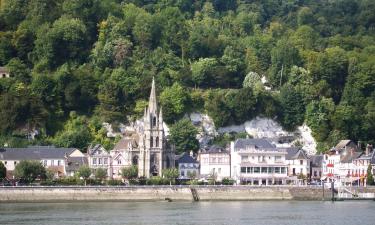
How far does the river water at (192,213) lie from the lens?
80562 mm

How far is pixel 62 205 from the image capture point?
3740 inches

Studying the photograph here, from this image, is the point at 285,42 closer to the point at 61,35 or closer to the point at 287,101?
the point at 287,101

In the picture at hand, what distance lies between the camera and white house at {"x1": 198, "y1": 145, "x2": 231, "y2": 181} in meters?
112

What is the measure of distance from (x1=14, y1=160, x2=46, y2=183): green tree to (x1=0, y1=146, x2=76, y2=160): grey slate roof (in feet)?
15.9

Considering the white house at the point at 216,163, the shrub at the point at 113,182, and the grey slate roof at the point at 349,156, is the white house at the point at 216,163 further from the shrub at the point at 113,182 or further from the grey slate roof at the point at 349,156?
the shrub at the point at 113,182

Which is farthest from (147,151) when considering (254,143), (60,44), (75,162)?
(60,44)

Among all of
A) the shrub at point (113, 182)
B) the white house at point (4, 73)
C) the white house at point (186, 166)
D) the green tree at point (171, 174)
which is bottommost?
the shrub at point (113, 182)

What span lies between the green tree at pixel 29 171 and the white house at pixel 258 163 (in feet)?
53.1

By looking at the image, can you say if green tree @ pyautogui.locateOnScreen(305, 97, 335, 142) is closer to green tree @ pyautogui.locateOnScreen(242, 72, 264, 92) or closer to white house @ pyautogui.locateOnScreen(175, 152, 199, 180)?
green tree @ pyautogui.locateOnScreen(242, 72, 264, 92)

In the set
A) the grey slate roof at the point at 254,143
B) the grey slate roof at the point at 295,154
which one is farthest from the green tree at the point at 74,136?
the grey slate roof at the point at 295,154

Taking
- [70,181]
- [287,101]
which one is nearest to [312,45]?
[287,101]

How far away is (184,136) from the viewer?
380ft

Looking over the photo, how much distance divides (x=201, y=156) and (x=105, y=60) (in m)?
19.0

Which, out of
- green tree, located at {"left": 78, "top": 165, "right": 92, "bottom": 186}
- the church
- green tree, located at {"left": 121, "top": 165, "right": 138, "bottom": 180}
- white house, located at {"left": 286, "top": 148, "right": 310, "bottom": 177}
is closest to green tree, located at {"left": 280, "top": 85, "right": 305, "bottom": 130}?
white house, located at {"left": 286, "top": 148, "right": 310, "bottom": 177}
